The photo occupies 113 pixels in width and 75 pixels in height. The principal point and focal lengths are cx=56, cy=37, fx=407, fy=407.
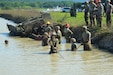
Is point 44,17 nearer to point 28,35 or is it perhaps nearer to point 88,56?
point 28,35

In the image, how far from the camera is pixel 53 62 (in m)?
21.3

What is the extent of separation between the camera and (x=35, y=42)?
3062 centimetres

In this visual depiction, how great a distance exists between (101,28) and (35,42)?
5736mm

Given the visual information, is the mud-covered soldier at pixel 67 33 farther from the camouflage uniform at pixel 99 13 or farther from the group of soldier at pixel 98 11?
the camouflage uniform at pixel 99 13

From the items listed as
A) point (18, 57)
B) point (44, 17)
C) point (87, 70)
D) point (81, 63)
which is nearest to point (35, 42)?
point (44, 17)

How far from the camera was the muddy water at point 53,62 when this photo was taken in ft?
61.5

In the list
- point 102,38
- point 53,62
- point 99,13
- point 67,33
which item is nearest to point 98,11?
point 99,13

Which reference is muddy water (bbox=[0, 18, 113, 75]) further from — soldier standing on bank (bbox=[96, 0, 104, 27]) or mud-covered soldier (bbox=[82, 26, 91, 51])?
soldier standing on bank (bbox=[96, 0, 104, 27])

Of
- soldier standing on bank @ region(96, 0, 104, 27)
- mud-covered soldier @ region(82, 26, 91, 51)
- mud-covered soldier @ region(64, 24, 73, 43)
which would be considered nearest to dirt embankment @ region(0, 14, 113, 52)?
soldier standing on bank @ region(96, 0, 104, 27)

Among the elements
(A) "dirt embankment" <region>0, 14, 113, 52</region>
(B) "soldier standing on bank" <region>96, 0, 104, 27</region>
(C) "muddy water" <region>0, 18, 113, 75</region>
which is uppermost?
(B) "soldier standing on bank" <region>96, 0, 104, 27</region>

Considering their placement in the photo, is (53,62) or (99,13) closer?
(53,62)

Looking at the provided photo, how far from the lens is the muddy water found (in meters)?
18.7

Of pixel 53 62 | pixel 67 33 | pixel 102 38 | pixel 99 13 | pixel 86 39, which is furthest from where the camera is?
pixel 67 33

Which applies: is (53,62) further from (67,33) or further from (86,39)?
(67,33)
